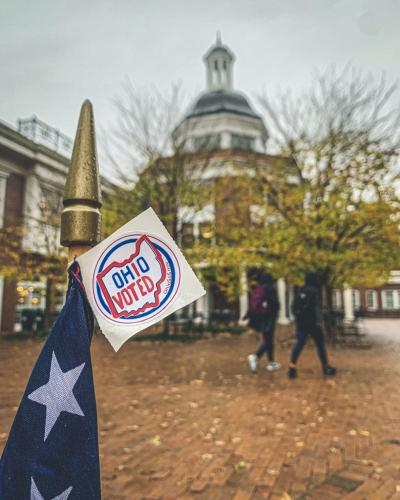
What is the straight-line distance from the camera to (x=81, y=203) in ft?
6.20

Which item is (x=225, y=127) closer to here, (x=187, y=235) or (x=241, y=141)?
(x=241, y=141)

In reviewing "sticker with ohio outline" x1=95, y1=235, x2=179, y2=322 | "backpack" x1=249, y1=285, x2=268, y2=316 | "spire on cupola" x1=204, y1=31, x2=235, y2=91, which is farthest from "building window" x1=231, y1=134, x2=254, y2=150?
"sticker with ohio outline" x1=95, y1=235, x2=179, y2=322

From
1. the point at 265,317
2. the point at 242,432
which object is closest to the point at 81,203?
the point at 242,432

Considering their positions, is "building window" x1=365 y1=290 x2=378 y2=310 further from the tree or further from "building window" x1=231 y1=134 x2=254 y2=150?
the tree

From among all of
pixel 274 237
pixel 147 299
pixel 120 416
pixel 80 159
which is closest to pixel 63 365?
pixel 147 299

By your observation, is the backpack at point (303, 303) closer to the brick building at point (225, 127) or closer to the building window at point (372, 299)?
the brick building at point (225, 127)

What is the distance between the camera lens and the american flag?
159cm

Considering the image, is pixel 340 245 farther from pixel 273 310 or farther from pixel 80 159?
pixel 80 159

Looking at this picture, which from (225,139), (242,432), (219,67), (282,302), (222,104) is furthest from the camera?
(219,67)

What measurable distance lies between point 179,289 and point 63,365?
0.59 m

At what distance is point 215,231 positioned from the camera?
14852mm

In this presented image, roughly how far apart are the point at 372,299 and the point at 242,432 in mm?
46810

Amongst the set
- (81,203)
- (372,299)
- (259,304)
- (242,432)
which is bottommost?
(242,432)

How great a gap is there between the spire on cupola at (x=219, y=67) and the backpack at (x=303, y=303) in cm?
2900
